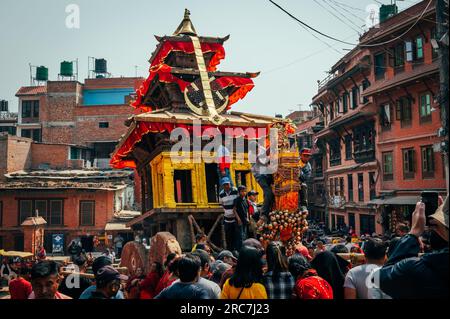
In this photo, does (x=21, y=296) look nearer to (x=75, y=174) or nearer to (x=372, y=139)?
(x=372, y=139)

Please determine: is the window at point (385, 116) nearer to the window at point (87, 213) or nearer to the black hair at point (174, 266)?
the window at point (87, 213)

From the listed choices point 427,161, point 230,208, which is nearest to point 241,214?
point 230,208

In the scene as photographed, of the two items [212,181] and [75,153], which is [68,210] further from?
[212,181]

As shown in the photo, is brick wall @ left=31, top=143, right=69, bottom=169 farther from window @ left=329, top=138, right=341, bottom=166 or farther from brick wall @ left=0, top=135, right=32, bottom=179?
window @ left=329, top=138, right=341, bottom=166

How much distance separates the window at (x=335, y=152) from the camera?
130ft

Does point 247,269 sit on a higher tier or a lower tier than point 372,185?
lower

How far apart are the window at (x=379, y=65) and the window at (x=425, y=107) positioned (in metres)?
4.74

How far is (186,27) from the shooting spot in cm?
1934

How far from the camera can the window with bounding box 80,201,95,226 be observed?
34375 mm

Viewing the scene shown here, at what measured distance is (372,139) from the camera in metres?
32.7

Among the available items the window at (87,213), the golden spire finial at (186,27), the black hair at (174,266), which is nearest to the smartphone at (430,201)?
the black hair at (174,266)

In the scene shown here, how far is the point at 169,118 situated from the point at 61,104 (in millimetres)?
38710

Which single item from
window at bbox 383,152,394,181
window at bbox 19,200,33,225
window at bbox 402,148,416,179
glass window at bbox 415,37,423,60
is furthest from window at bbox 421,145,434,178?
window at bbox 19,200,33,225

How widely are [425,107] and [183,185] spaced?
1774 centimetres
